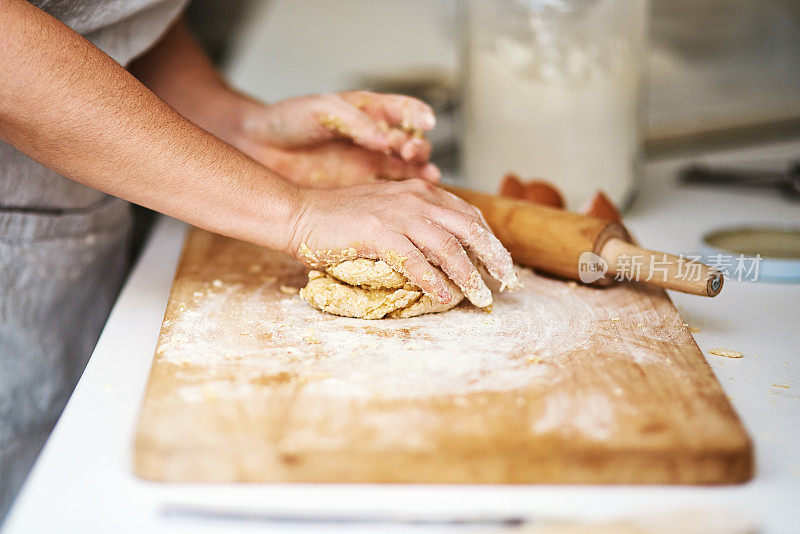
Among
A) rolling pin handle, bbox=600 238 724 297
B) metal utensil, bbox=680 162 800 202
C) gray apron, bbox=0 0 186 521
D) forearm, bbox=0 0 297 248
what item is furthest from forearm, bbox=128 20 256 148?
metal utensil, bbox=680 162 800 202

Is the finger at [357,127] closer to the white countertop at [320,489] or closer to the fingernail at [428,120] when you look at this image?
the fingernail at [428,120]

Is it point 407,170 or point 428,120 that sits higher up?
point 428,120

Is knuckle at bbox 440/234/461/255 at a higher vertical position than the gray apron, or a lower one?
higher

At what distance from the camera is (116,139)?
0.82 meters

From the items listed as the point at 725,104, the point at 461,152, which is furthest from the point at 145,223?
the point at 725,104

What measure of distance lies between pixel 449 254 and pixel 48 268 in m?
0.69

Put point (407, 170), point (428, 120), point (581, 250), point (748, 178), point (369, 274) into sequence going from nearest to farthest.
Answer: point (369, 274) → point (581, 250) → point (428, 120) → point (407, 170) → point (748, 178)

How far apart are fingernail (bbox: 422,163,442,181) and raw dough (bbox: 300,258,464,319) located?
1.05 feet

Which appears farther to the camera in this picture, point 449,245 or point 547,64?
point 547,64

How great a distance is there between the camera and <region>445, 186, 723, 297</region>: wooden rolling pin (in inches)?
37.9

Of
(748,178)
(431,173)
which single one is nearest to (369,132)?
(431,173)

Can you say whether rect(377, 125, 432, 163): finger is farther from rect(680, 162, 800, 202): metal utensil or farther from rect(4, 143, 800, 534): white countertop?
rect(680, 162, 800, 202): metal utensil

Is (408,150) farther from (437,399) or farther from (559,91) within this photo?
(437,399)

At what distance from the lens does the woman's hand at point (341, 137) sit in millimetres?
1163
